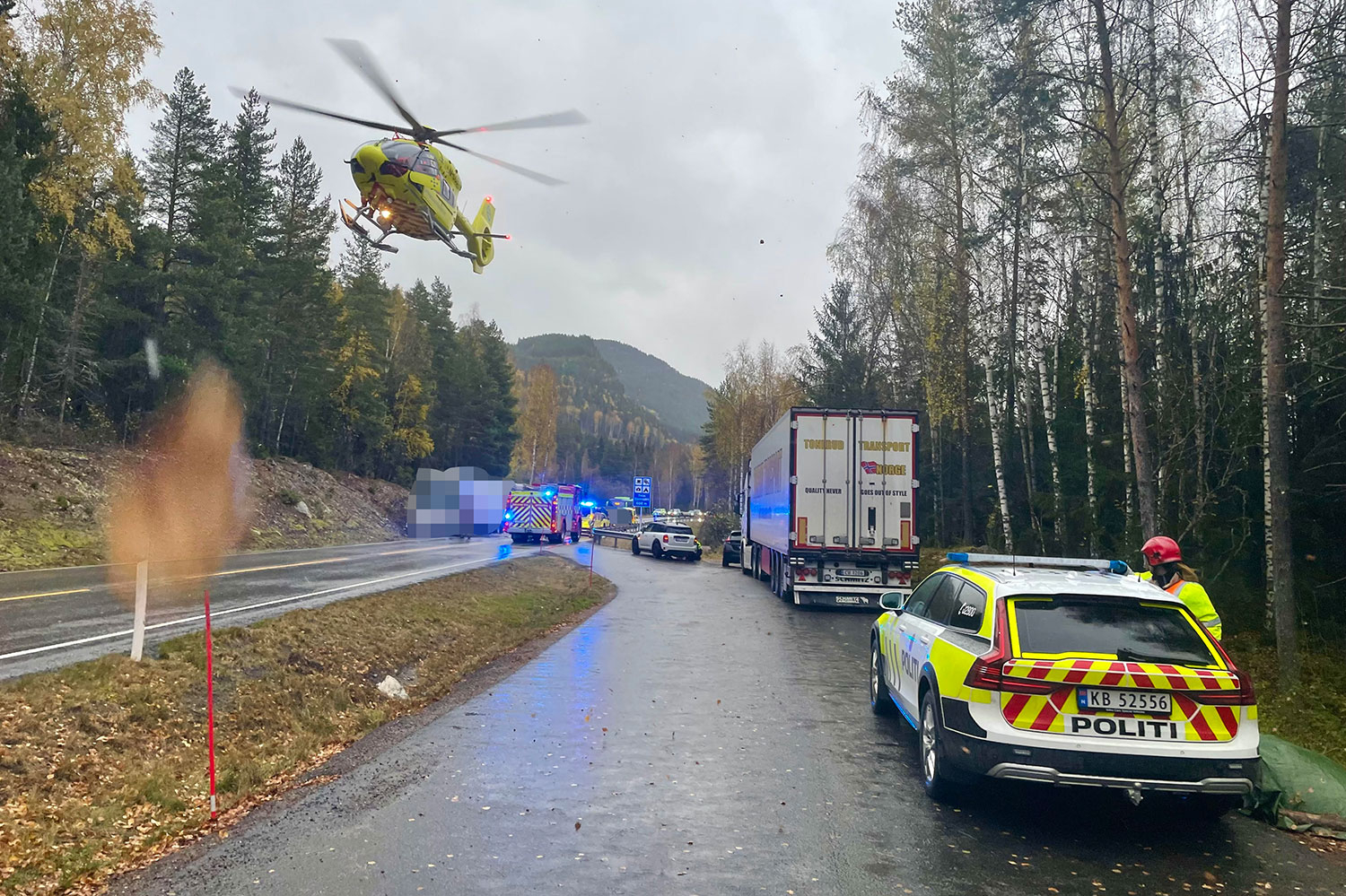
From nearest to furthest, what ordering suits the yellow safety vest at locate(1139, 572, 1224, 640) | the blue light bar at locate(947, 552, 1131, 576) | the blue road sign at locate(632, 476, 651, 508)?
the yellow safety vest at locate(1139, 572, 1224, 640), the blue light bar at locate(947, 552, 1131, 576), the blue road sign at locate(632, 476, 651, 508)

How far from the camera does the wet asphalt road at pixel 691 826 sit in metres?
4.46

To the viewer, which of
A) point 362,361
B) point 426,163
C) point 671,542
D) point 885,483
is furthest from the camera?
point 362,361

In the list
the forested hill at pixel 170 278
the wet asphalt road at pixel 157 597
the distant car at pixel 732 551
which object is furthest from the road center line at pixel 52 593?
the distant car at pixel 732 551

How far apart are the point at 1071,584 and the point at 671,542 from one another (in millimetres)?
31873

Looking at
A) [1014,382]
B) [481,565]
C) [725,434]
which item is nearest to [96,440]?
[481,565]

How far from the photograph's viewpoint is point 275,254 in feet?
142

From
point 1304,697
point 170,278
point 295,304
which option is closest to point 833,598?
point 1304,697

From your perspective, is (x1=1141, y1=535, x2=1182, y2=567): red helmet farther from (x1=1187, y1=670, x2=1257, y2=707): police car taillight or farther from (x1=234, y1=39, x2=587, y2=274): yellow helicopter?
(x1=234, y1=39, x2=587, y2=274): yellow helicopter

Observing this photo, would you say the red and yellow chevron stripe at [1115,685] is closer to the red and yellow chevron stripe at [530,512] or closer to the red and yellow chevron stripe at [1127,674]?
the red and yellow chevron stripe at [1127,674]

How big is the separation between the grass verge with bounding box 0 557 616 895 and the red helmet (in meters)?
6.98

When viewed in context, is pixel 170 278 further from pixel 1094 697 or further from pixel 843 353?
pixel 1094 697

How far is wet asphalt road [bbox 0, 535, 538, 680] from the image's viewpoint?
9320mm

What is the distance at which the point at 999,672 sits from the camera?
5.32 meters

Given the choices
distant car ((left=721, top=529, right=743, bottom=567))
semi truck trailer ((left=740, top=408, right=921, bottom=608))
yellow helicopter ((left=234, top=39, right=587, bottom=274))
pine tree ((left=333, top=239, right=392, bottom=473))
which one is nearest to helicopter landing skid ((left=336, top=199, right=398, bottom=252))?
yellow helicopter ((left=234, top=39, right=587, bottom=274))
